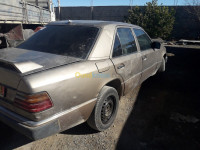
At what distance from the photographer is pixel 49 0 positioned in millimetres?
10586

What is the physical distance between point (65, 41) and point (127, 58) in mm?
1126

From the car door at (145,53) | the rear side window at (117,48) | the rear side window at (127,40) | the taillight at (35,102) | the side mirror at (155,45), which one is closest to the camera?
the taillight at (35,102)

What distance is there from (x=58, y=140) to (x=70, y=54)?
1.31 meters

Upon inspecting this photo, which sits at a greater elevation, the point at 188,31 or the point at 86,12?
the point at 86,12

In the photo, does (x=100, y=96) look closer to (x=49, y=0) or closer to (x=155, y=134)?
(x=155, y=134)

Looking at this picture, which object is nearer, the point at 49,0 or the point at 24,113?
the point at 24,113

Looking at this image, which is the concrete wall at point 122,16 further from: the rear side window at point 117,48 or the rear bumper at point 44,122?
the rear bumper at point 44,122

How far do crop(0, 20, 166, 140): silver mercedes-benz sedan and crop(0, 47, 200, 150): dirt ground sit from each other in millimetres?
273

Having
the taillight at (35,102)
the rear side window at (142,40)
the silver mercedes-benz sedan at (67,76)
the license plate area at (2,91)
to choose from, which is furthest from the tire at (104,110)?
the rear side window at (142,40)

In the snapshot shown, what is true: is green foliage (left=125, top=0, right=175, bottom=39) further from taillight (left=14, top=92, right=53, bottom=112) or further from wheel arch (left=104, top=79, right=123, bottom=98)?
taillight (left=14, top=92, right=53, bottom=112)

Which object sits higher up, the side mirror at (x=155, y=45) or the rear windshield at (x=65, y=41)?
the rear windshield at (x=65, y=41)

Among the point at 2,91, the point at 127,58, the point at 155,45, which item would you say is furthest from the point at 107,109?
the point at 155,45

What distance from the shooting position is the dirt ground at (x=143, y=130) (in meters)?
2.25

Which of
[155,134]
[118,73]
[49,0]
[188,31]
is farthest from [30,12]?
[188,31]
